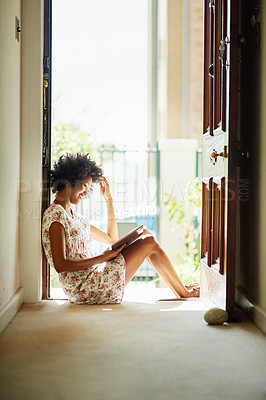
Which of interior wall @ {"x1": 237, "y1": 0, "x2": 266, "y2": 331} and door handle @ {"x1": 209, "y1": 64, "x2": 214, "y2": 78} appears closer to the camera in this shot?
interior wall @ {"x1": 237, "y1": 0, "x2": 266, "y2": 331}

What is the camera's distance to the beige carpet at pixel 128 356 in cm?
218

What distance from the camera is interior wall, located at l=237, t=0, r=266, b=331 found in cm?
325

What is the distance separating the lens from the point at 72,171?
3955mm

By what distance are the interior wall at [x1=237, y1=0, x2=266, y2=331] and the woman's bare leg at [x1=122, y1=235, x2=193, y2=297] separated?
0.52 metres

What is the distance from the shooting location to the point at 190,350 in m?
2.75

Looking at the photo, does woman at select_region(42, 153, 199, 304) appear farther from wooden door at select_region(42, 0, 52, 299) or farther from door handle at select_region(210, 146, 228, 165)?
door handle at select_region(210, 146, 228, 165)

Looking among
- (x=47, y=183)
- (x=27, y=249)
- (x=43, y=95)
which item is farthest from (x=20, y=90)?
(x=27, y=249)

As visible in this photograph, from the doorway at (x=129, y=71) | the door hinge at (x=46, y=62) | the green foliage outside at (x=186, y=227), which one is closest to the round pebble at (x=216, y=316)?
the door hinge at (x=46, y=62)

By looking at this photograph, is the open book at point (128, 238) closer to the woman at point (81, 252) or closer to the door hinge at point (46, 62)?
the woman at point (81, 252)

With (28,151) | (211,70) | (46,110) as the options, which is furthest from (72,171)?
(211,70)

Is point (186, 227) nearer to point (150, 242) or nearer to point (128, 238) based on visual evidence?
point (150, 242)

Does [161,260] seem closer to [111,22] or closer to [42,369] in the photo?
[42,369]

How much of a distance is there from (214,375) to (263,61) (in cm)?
182

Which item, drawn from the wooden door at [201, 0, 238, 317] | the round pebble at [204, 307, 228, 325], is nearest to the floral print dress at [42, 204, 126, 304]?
the wooden door at [201, 0, 238, 317]
